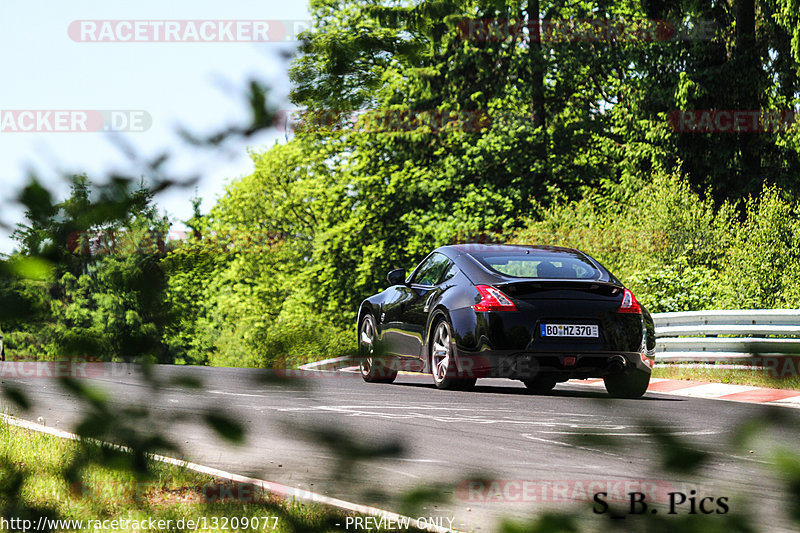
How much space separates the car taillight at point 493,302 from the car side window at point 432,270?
1.26 metres

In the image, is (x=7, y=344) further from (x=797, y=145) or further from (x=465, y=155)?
(x=465, y=155)

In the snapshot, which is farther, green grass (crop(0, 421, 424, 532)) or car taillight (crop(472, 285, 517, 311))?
car taillight (crop(472, 285, 517, 311))

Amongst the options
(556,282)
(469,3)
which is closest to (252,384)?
(469,3)

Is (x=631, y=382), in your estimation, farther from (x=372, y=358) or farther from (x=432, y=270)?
(x=372, y=358)

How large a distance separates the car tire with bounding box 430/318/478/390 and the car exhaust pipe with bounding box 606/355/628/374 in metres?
1.40

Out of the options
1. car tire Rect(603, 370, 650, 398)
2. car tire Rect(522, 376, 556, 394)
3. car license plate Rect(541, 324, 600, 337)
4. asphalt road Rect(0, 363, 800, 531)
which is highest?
asphalt road Rect(0, 363, 800, 531)

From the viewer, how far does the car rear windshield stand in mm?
10797

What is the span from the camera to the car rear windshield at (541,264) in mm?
10797

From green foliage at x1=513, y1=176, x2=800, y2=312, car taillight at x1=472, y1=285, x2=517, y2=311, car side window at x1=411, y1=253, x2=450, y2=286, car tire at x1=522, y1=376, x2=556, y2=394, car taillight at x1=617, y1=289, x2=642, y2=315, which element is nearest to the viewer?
car taillight at x1=472, y1=285, x2=517, y2=311

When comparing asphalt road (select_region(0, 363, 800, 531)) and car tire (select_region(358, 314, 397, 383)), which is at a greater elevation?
car tire (select_region(358, 314, 397, 383))

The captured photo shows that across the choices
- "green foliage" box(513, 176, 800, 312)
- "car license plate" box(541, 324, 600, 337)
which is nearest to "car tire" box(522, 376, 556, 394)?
"car license plate" box(541, 324, 600, 337)

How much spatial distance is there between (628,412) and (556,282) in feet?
28.0

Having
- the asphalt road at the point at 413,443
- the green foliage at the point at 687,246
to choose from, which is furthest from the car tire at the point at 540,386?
the asphalt road at the point at 413,443

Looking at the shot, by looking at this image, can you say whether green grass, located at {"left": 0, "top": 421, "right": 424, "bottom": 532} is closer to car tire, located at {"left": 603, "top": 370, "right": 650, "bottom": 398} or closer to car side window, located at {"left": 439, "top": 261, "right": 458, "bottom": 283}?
car tire, located at {"left": 603, "top": 370, "right": 650, "bottom": 398}
